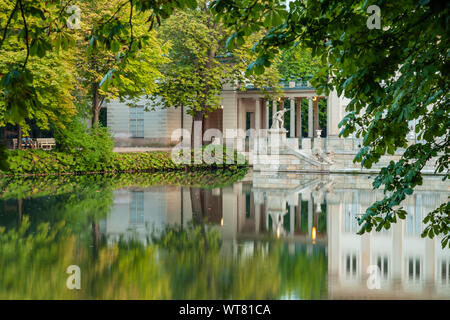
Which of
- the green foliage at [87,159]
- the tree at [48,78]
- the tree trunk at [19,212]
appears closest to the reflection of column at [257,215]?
the tree trunk at [19,212]

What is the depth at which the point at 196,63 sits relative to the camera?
1363 inches

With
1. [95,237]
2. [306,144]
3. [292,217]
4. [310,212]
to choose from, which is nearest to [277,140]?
[306,144]

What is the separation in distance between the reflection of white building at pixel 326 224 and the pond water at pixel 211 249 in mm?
28

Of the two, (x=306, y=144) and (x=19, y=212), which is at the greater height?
(x=306, y=144)

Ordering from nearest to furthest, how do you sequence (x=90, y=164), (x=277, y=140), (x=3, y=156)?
1. (x=3, y=156)
2. (x=90, y=164)
3. (x=277, y=140)

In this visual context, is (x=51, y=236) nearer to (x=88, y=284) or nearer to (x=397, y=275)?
(x=88, y=284)

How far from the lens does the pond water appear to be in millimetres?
6496

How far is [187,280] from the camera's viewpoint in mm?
6812

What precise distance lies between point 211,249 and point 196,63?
26836mm

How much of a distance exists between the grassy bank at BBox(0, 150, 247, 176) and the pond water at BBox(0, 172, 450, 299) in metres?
8.98

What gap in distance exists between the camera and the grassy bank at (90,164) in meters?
25.9

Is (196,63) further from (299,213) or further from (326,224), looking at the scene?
(326,224)

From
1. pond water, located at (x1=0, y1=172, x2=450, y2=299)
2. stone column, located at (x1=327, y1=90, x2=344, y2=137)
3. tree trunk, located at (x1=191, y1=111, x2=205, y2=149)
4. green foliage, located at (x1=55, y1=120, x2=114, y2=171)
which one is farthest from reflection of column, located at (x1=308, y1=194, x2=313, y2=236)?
tree trunk, located at (x1=191, y1=111, x2=205, y2=149)

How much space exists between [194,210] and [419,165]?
954cm
